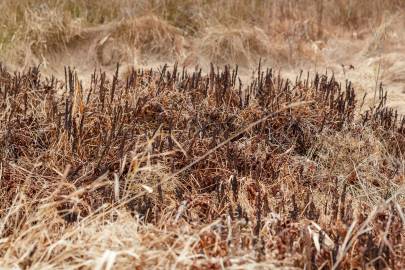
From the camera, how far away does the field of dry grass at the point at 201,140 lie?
203 centimetres

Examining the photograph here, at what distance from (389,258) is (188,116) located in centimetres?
169

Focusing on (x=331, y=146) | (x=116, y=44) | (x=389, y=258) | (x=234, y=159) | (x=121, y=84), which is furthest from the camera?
(x=116, y=44)

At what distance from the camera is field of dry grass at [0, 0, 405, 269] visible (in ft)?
6.66

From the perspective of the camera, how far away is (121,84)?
422 centimetres

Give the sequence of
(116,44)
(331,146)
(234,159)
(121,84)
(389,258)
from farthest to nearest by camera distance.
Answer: (116,44) → (121,84) → (331,146) → (234,159) → (389,258)

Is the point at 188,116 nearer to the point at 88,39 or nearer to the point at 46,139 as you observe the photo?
the point at 46,139

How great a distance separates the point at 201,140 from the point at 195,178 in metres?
0.30

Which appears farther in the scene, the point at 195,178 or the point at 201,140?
the point at 201,140

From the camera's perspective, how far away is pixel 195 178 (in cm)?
287

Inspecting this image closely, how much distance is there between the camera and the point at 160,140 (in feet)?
9.86

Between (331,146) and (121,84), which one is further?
(121,84)

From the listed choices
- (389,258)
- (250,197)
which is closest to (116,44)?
(250,197)

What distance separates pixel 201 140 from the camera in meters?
3.11

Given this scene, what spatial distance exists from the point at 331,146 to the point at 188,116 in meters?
0.80
